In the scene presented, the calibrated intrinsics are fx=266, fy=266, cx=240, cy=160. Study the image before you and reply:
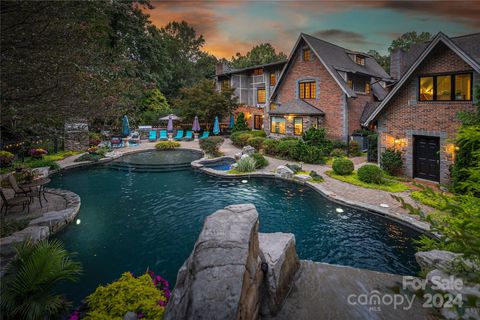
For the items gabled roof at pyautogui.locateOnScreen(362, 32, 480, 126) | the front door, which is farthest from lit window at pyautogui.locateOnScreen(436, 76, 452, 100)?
the front door

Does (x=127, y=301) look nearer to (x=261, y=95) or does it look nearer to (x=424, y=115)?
(x=424, y=115)

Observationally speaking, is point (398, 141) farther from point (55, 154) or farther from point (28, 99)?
point (55, 154)

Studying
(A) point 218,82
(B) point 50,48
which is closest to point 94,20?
(B) point 50,48

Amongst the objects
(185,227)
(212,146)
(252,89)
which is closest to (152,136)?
(212,146)

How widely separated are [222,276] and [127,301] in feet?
6.71

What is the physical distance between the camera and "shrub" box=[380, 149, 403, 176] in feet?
49.7

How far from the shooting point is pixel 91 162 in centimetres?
1967

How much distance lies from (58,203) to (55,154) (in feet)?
43.2

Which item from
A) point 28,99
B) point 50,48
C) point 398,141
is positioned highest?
point 50,48

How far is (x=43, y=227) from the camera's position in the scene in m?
8.23

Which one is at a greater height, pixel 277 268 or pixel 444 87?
pixel 444 87

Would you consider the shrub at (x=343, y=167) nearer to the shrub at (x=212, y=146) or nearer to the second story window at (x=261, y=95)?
the shrub at (x=212, y=146)

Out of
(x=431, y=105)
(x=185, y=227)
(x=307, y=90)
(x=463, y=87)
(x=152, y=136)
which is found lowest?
(x=185, y=227)

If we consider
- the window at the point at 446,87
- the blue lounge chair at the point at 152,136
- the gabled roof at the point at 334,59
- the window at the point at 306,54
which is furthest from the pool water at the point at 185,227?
the blue lounge chair at the point at 152,136
